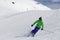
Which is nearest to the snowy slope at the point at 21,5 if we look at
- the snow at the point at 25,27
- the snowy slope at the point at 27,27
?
the snow at the point at 25,27

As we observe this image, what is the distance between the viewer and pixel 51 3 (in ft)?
116

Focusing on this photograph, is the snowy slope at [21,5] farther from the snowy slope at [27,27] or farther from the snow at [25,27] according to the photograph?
the snowy slope at [27,27]

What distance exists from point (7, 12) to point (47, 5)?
26.9 ft

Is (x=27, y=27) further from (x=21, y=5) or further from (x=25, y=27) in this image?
(x=21, y=5)

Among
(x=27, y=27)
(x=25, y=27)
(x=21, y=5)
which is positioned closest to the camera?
(x=27, y=27)

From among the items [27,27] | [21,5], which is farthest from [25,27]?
[21,5]

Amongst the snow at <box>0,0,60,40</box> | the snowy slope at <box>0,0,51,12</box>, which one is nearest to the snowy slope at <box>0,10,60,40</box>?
the snow at <box>0,0,60,40</box>

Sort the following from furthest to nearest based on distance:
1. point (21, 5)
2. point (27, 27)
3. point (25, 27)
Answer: point (21, 5), point (25, 27), point (27, 27)

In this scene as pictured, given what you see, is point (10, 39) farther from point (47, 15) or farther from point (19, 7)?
point (19, 7)

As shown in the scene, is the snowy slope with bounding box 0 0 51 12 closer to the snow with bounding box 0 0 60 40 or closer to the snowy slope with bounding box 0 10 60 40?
the snow with bounding box 0 0 60 40

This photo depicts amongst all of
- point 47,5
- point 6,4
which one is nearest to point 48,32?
point 6,4

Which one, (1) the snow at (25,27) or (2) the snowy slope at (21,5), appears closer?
(1) the snow at (25,27)

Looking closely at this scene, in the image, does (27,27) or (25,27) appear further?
(25,27)

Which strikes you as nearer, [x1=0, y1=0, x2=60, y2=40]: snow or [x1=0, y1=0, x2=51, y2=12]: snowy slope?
[x1=0, y1=0, x2=60, y2=40]: snow
